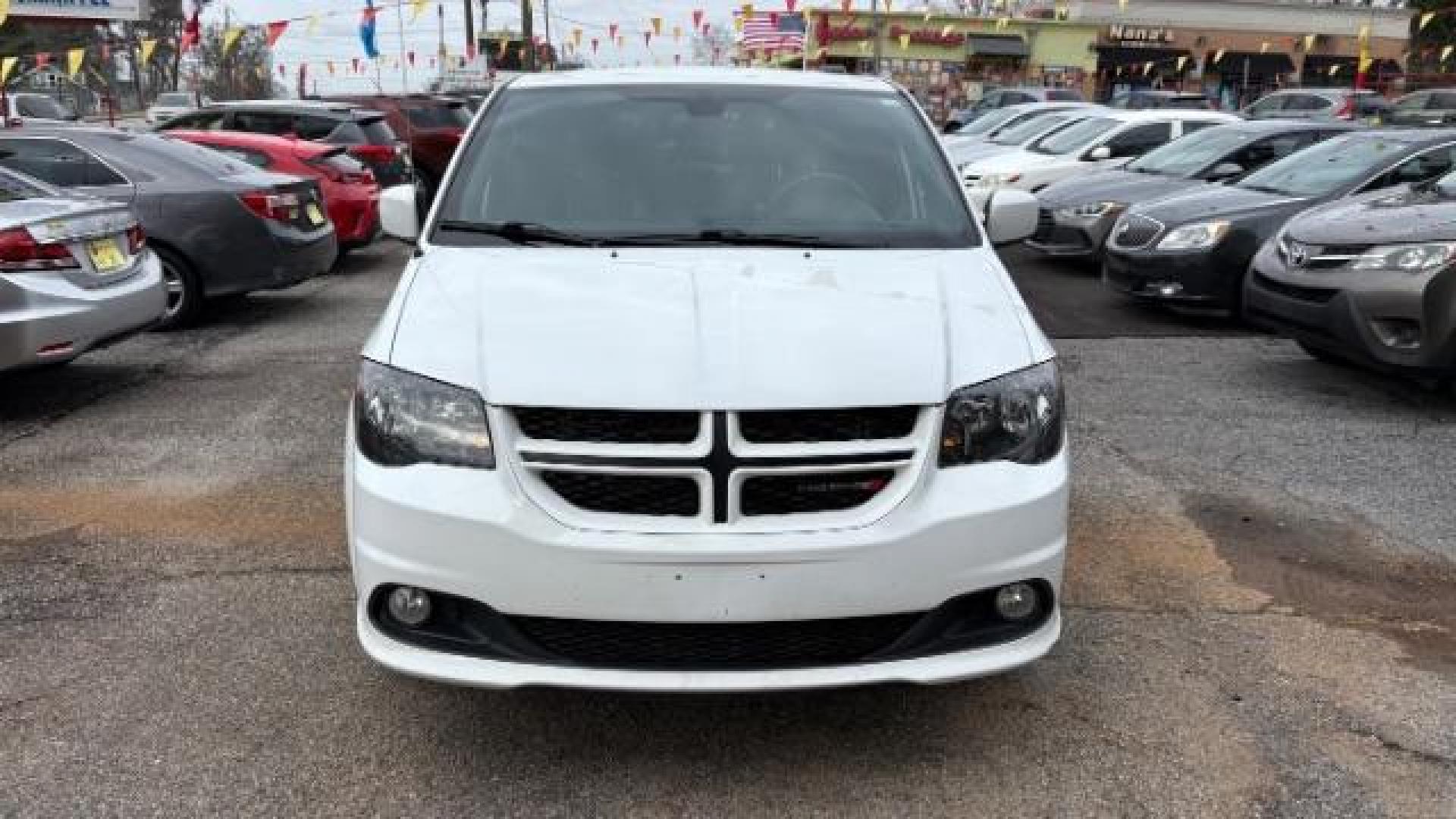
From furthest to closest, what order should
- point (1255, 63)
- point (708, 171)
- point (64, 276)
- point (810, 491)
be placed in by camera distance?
point (1255, 63), point (64, 276), point (708, 171), point (810, 491)

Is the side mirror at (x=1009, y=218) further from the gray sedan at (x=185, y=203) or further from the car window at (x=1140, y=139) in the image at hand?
the car window at (x=1140, y=139)

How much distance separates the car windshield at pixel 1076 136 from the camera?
1463 cm

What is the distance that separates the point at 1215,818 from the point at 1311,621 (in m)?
1.37

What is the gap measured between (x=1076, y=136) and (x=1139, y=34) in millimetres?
40008

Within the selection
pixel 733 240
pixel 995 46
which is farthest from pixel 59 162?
pixel 995 46

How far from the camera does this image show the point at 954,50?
49656mm

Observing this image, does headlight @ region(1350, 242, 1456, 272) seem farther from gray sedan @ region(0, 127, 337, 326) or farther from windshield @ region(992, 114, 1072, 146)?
windshield @ region(992, 114, 1072, 146)

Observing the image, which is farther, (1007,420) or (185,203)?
(185,203)

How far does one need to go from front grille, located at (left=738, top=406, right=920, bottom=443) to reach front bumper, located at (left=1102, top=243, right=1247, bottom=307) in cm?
675

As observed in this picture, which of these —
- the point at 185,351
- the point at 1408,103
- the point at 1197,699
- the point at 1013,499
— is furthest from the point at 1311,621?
the point at 1408,103

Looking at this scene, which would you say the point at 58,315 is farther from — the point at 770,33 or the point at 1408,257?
the point at 770,33

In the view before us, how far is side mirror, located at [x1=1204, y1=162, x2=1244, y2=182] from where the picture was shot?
10.6 m

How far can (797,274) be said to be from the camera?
3.34 metres

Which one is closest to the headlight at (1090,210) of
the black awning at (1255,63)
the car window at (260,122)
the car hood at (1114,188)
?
the car hood at (1114,188)
